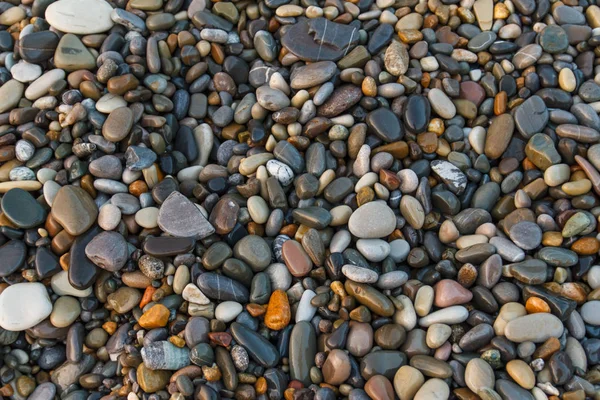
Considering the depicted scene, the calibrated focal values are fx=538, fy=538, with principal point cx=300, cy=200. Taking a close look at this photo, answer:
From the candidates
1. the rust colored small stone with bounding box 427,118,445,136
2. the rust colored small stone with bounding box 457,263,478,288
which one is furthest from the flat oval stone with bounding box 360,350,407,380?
the rust colored small stone with bounding box 427,118,445,136

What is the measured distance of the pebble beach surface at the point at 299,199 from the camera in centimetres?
197

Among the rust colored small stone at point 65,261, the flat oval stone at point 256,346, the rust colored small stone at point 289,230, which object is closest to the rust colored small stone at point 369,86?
the rust colored small stone at point 289,230

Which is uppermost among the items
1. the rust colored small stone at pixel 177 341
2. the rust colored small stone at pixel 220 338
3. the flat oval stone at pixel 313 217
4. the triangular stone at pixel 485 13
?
the triangular stone at pixel 485 13

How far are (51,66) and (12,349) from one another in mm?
1348

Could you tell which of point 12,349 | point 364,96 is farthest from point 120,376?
point 364,96

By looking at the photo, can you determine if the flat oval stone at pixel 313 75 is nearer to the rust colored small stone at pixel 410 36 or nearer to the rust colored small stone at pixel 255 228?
the rust colored small stone at pixel 410 36

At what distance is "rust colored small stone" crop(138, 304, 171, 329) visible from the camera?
6.64 feet

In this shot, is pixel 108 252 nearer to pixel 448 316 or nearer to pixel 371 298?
pixel 371 298

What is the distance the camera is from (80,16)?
2.68m

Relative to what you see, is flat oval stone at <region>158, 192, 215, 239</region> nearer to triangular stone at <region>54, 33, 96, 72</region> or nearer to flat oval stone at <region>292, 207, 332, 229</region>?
flat oval stone at <region>292, 207, 332, 229</region>

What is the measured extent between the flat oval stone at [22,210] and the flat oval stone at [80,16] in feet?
2.97

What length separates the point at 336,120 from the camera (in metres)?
2.50

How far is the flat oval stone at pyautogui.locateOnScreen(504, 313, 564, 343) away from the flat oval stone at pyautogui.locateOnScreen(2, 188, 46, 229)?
74.5 inches

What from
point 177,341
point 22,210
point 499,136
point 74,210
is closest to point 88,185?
point 74,210
